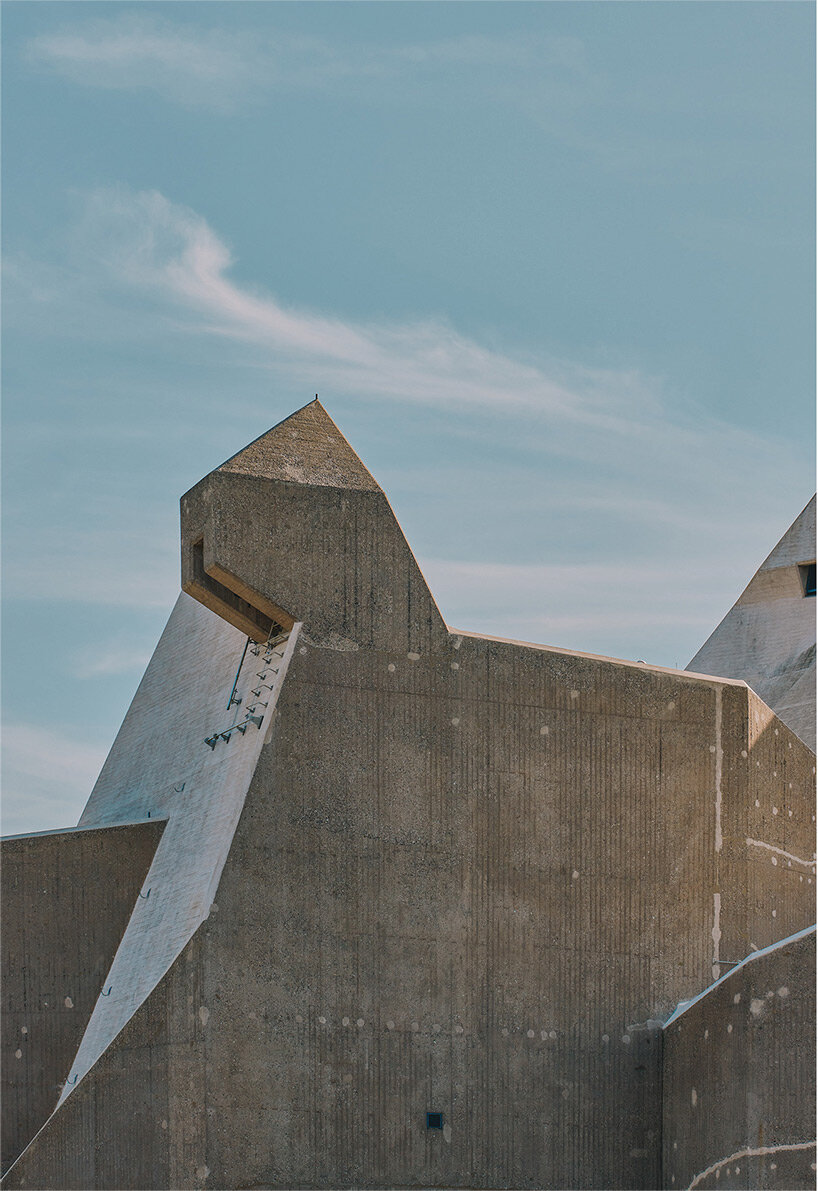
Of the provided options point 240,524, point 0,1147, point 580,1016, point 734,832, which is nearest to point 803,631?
point 734,832

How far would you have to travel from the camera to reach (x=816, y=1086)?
20.0 metres

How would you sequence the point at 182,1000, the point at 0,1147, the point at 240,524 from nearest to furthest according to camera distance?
the point at 182,1000
the point at 240,524
the point at 0,1147

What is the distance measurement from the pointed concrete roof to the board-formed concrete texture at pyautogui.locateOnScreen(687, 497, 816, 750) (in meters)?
12.2

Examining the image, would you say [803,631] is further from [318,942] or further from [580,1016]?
[318,942]

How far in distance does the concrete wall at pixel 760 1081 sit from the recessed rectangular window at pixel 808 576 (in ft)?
45.0

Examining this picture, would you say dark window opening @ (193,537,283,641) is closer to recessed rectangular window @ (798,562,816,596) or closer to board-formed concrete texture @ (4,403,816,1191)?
board-formed concrete texture @ (4,403,816,1191)

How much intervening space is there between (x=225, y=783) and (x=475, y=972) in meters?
3.85

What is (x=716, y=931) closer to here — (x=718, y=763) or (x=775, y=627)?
(x=718, y=763)

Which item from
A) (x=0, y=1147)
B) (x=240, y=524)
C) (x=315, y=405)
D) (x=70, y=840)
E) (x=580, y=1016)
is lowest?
(x=0, y=1147)

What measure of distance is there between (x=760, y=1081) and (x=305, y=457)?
9178 millimetres

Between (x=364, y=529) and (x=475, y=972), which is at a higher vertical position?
(x=364, y=529)

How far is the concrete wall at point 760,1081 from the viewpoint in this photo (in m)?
19.8

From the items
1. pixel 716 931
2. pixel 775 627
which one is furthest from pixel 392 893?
pixel 775 627

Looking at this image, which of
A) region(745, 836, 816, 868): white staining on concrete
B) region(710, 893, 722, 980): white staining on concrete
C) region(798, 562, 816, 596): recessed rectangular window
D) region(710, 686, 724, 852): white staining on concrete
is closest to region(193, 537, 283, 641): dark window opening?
region(710, 686, 724, 852): white staining on concrete
